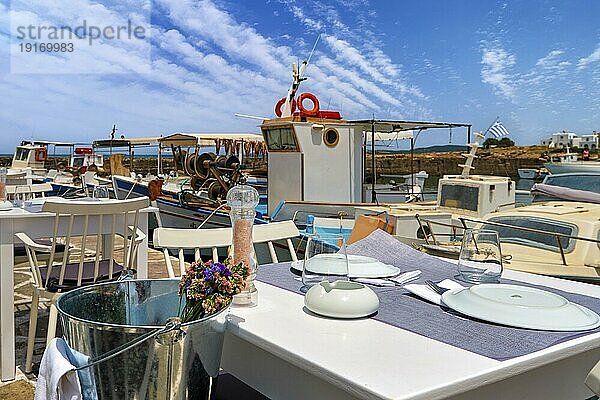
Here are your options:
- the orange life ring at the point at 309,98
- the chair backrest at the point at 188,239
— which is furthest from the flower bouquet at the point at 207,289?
the orange life ring at the point at 309,98

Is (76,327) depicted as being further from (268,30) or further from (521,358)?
(268,30)

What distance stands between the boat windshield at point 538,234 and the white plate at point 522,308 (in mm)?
2641

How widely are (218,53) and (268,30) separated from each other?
2782 mm

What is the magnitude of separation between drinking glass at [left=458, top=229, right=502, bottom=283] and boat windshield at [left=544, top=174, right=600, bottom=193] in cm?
537

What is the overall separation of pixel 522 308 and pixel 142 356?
0.85 meters

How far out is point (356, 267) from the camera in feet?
5.60

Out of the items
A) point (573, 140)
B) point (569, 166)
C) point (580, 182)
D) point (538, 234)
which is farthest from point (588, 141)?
point (538, 234)

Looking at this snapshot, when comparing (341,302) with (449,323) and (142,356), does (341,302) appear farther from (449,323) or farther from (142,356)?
(142,356)

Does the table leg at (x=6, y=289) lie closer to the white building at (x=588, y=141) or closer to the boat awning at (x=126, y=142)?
the boat awning at (x=126, y=142)

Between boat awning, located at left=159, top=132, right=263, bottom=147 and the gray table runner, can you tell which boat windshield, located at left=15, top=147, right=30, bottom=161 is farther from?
the gray table runner

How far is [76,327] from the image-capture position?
1.03 meters

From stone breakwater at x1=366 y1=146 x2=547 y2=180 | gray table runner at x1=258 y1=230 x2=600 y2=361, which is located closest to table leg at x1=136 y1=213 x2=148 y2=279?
gray table runner at x1=258 y1=230 x2=600 y2=361

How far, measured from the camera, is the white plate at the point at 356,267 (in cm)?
145

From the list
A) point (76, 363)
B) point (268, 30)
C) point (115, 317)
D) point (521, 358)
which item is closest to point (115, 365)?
point (76, 363)
